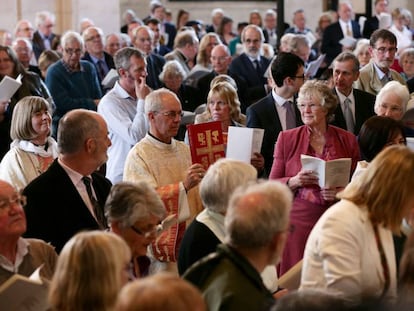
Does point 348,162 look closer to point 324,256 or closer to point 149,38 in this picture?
point 324,256

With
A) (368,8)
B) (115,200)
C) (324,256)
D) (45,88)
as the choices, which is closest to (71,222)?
(115,200)

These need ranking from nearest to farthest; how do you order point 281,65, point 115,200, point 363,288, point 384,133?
point 363,288, point 115,200, point 384,133, point 281,65

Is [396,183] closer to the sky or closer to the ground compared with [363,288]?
closer to the sky

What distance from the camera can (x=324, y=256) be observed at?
4.97 m

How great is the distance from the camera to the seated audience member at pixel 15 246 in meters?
5.20

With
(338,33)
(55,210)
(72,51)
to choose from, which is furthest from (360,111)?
(338,33)

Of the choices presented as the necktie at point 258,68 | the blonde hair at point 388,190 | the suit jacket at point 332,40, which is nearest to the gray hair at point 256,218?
the blonde hair at point 388,190

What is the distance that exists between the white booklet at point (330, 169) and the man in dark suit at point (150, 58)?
473cm

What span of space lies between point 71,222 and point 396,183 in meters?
1.87

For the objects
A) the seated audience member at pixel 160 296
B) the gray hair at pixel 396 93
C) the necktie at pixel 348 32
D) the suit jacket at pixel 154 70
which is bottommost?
the necktie at pixel 348 32

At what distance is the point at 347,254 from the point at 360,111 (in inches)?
161

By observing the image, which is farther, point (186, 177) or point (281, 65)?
point (281, 65)

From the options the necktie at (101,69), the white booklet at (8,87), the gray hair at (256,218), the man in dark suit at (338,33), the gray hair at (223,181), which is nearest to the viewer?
the gray hair at (256,218)

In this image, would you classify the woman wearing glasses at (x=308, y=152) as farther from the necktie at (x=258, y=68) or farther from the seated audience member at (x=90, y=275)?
the necktie at (x=258, y=68)
